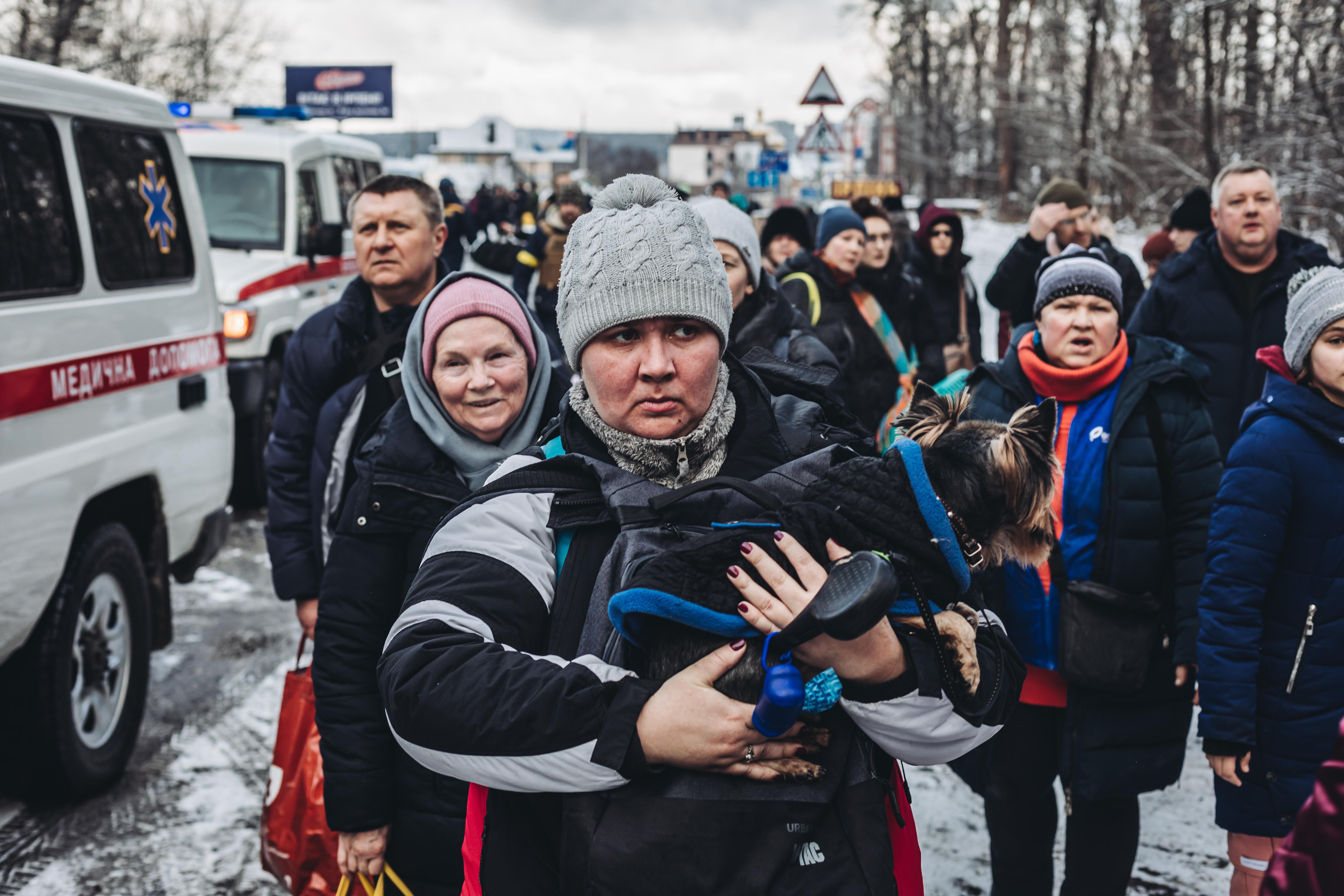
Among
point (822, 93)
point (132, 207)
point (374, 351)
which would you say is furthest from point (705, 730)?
point (822, 93)

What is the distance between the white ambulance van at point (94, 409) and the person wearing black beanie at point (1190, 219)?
19.0 ft

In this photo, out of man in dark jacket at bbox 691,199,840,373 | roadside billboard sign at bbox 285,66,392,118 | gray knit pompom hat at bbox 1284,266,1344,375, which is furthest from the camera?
roadside billboard sign at bbox 285,66,392,118

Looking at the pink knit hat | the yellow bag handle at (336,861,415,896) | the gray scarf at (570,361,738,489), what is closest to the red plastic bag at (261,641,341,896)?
the yellow bag handle at (336,861,415,896)

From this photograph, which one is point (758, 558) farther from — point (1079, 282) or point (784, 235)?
point (784, 235)

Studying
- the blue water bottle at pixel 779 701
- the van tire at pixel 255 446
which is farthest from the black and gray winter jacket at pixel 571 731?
the van tire at pixel 255 446

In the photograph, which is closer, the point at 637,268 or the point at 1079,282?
the point at 637,268

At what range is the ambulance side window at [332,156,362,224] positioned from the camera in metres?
9.94

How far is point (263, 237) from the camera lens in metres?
8.95

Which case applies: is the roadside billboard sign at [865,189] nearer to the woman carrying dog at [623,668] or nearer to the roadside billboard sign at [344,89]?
the woman carrying dog at [623,668]

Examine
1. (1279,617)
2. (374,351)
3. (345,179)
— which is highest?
(345,179)

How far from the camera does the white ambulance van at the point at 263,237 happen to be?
7.88 meters

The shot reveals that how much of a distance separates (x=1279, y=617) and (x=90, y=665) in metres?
4.08

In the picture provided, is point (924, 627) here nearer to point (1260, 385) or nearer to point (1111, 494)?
point (1111, 494)

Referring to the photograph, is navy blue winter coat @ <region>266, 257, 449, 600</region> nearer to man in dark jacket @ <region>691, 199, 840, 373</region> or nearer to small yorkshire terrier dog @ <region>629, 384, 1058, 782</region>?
man in dark jacket @ <region>691, 199, 840, 373</region>
